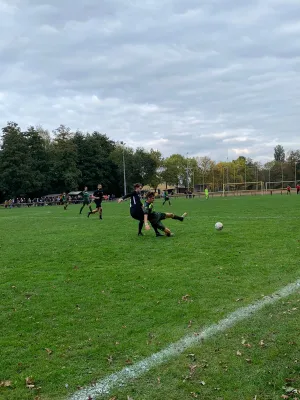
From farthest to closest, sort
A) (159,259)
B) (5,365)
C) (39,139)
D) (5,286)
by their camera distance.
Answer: (39,139)
(159,259)
(5,286)
(5,365)

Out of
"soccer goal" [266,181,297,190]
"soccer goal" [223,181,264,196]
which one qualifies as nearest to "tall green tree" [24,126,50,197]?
"soccer goal" [223,181,264,196]

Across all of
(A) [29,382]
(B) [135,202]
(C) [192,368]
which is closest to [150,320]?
(C) [192,368]

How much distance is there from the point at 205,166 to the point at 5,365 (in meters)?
99.6

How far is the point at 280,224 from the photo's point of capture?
1448 centimetres

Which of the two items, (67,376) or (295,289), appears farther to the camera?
(295,289)

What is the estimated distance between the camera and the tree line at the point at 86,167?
7456cm

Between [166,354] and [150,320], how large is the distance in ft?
3.40

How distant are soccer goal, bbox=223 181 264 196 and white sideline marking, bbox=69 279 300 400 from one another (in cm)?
6723

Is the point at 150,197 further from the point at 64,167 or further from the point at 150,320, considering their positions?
the point at 64,167

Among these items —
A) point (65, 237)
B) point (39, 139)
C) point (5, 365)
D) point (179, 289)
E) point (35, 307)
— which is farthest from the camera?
point (39, 139)

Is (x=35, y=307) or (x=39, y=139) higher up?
(x=39, y=139)

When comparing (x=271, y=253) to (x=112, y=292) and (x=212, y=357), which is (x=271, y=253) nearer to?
(x=112, y=292)

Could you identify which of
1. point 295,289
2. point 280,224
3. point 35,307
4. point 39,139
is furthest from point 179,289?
Result: point 39,139

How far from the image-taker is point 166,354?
168 inches
